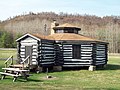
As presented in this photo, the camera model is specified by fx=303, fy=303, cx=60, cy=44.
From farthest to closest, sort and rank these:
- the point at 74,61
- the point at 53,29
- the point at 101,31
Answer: the point at 101,31 → the point at 53,29 → the point at 74,61

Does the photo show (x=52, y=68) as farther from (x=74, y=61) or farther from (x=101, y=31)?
(x=101, y=31)

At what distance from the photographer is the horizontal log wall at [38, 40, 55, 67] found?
27625mm

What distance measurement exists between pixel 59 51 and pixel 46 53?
179 cm

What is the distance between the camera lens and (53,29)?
113 feet

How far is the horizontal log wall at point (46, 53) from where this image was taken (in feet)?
90.6

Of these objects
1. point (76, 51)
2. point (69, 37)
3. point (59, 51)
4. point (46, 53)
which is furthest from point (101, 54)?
point (46, 53)

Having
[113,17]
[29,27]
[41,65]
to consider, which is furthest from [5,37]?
[113,17]

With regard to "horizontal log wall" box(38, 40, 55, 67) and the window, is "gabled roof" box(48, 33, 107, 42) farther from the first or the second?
"horizontal log wall" box(38, 40, 55, 67)

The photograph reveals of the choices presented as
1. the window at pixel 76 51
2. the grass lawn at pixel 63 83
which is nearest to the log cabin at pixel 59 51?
the window at pixel 76 51

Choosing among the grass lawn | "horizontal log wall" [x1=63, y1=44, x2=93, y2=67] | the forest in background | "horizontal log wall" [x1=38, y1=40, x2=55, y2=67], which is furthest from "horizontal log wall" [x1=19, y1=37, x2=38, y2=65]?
the forest in background

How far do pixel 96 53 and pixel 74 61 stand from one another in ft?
8.80

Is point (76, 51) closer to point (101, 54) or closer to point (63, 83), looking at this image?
point (101, 54)

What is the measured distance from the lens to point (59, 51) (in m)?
29.8

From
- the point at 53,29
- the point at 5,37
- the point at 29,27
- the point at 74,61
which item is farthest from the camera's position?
the point at 29,27
